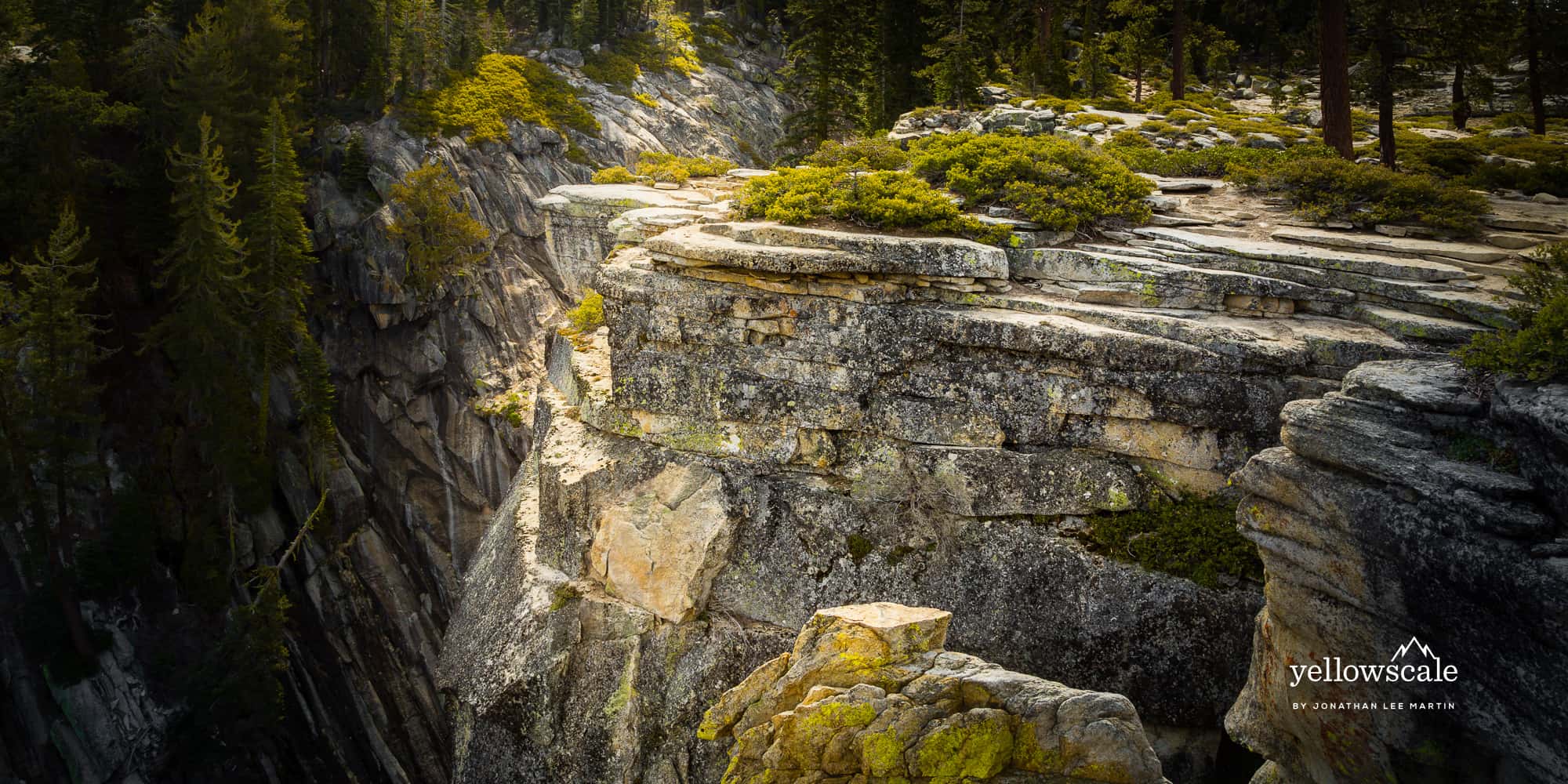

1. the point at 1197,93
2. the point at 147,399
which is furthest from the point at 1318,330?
the point at 147,399

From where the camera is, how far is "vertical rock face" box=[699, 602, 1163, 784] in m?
8.48

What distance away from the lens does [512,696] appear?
13.6 m

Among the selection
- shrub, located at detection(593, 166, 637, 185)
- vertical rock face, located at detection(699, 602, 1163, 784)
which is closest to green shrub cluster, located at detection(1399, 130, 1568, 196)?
vertical rock face, located at detection(699, 602, 1163, 784)

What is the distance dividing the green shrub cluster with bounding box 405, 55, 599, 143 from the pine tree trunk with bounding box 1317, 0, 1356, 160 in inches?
1122

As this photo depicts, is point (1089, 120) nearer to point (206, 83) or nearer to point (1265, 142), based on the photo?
point (1265, 142)

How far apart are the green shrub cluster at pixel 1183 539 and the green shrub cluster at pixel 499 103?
30.0 m

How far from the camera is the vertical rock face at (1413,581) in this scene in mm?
6910

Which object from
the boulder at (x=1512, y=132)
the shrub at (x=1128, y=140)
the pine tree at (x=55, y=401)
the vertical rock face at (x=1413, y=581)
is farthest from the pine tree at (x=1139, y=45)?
the pine tree at (x=55, y=401)

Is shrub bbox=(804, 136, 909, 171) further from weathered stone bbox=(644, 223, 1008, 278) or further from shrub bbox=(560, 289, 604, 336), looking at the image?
shrub bbox=(560, 289, 604, 336)

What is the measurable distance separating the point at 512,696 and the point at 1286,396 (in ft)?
40.9

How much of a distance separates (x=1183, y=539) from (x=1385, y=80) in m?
13.3

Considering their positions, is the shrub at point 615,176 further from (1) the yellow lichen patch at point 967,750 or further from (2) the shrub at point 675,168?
(1) the yellow lichen patch at point 967,750

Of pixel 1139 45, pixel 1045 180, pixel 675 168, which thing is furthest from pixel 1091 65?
pixel 1045 180

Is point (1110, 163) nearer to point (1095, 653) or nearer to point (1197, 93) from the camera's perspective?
point (1095, 653)
